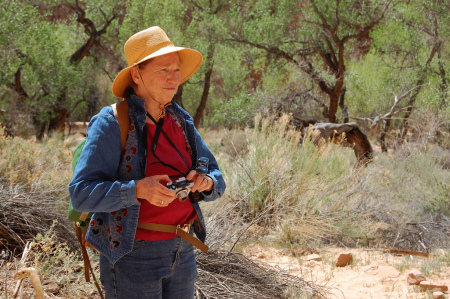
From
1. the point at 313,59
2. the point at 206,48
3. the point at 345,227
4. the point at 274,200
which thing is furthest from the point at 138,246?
the point at 313,59

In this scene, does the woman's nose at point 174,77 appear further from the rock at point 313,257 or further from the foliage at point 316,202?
the rock at point 313,257

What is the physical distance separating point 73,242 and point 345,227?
9.10ft

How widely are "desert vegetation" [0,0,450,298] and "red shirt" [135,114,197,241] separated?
88cm

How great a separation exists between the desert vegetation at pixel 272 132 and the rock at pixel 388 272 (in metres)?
0.24

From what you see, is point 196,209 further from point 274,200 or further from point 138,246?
point 274,200

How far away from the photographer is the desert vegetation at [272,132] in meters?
3.46

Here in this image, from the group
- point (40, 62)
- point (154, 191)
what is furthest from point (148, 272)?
point (40, 62)

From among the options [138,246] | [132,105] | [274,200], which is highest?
[132,105]

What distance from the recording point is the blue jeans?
5.35ft

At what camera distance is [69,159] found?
551 centimetres

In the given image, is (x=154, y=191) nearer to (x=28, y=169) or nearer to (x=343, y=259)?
(x=343, y=259)

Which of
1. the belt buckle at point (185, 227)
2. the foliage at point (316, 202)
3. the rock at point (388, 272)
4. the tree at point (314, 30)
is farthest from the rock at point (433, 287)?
the tree at point (314, 30)

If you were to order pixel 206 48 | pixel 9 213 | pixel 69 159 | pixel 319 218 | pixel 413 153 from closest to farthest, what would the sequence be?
pixel 9 213 < pixel 319 218 < pixel 69 159 < pixel 413 153 < pixel 206 48

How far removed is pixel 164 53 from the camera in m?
1.72
